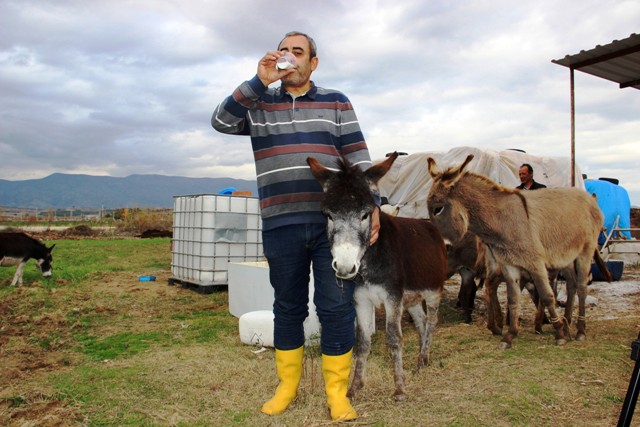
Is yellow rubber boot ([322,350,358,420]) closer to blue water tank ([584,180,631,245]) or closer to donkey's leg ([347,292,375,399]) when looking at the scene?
donkey's leg ([347,292,375,399])

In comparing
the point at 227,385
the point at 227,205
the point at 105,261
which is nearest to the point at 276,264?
the point at 227,385

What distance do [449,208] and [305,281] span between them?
2.77 m

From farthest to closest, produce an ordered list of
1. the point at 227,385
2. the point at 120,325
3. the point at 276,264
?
1. the point at 120,325
2. the point at 227,385
3. the point at 276,264

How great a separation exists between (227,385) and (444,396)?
1855mm

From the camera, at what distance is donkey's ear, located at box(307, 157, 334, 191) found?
3148mm

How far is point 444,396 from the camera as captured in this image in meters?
3.80

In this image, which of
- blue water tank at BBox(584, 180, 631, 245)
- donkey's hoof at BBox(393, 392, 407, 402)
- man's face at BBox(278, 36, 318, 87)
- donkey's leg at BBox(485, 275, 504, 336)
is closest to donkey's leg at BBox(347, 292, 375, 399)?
donkey's hoof at BBox(393, 392, 407, 402)

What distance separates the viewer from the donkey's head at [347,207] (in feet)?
9.53

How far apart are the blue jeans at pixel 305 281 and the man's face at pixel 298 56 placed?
1.01 meters

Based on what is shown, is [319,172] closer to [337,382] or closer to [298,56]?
[298,56]

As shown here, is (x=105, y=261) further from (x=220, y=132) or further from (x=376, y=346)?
(x=220, y=132)

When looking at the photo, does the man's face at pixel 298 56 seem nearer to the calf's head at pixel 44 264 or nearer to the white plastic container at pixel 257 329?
the white plastic container at pixel 257 329

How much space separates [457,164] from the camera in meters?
11.4

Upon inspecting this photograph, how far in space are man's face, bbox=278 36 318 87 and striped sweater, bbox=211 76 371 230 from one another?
0.38 feet
